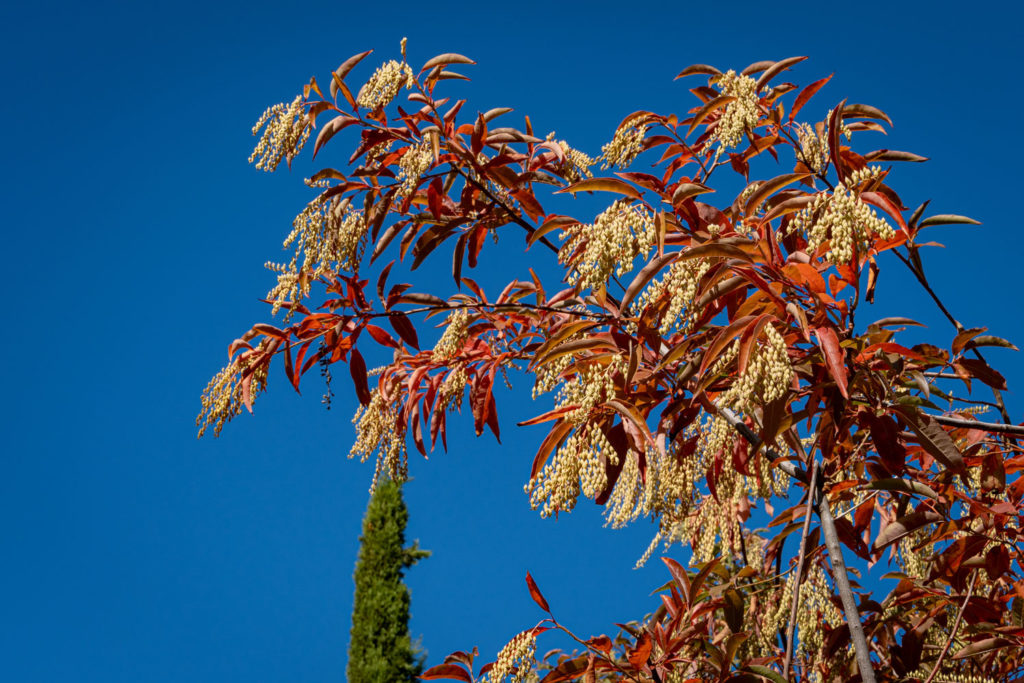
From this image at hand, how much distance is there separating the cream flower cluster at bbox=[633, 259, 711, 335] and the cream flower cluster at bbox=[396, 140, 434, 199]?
51 centimetres

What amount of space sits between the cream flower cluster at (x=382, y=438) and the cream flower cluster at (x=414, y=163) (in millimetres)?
607

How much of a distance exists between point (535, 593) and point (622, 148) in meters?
0.99

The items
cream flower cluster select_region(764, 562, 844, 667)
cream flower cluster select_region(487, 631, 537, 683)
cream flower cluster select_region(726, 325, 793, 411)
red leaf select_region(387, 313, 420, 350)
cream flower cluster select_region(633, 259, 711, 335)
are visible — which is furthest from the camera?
cream flower cluster select_region(764, 562, 844, 667)

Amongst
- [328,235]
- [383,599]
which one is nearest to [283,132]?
[328,235]

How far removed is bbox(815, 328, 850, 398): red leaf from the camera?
1125mm

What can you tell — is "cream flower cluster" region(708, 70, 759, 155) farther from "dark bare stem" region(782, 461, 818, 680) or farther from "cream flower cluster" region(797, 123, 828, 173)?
"dark bare stem" region(782, 461, 818, 680)

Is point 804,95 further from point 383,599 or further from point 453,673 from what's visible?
point 383,599

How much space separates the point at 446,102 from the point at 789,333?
0.90 m

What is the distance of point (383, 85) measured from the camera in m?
1.67

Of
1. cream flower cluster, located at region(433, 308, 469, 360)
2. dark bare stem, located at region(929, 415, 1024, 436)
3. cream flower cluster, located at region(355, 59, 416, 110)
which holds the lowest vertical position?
dark bare stem, located at region(929, 415, 1024, 436)

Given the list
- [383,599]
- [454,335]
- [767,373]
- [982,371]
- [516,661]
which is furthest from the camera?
[383,599]

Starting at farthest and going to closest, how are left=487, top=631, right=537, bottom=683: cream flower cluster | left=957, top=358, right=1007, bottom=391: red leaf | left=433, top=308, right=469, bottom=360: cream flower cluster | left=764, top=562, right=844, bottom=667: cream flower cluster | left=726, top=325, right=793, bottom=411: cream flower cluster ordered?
1. left=764, top=562, right=844, bottom=667: cream flower cluster
2. left=433, top=308, right=469, bottom=360: cream flower cluster
3. left=957, top=358, right=1007, bottom=391: red leaf
4. left=487, top=631, right=537, bottom=683: cream flower cluster
5. left=726, top=325, right=793, bottom=411: cream flower cluster

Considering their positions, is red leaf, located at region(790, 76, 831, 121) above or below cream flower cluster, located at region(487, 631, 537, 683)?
above

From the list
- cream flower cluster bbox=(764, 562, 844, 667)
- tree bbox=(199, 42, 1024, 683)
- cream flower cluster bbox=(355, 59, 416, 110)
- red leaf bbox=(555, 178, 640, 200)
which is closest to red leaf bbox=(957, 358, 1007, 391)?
tree bbox=(199, 42, 1024, 683)
